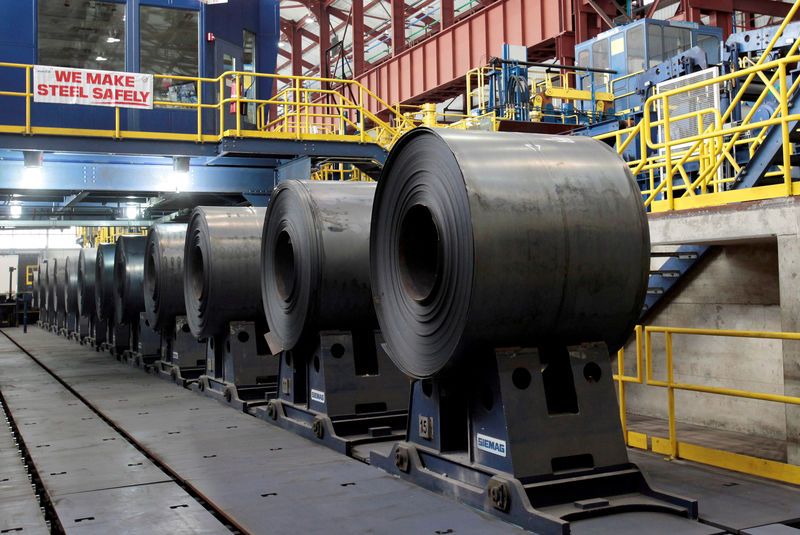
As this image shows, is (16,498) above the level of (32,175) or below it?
below

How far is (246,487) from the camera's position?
15.3 ft

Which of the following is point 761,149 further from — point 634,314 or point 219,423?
point 219,423

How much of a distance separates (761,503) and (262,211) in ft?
19.5

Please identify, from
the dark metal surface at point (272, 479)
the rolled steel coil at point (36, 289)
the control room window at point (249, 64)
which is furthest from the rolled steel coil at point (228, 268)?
the rolled steel coil at point (36, 289)

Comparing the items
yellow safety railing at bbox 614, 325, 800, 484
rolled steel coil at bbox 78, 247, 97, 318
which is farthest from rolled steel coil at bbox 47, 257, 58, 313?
yellow safety railing at bbox 614, 325, 800, 484

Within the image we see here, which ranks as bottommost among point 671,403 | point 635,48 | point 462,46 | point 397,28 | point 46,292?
point 671,403

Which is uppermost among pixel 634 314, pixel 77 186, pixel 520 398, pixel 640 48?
pixel 640 48

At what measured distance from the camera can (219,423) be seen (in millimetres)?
6922

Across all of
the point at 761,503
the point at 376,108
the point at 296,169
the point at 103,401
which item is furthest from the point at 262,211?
the point at 376,108

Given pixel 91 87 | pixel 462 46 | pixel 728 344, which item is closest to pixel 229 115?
pixel 91 87

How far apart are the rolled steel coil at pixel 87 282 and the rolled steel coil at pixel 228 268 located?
8.64 m

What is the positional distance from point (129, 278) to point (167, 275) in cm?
220

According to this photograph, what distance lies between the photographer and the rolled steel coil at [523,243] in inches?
154

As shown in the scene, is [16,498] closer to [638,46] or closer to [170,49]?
[170,49]
